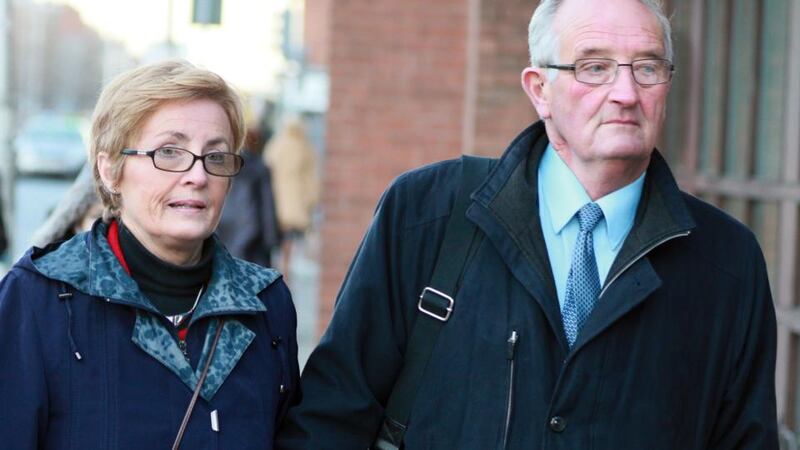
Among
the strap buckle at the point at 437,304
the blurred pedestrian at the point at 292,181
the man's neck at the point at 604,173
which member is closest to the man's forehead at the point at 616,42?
the man's neck at the point at 604,173

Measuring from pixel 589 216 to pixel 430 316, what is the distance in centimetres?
43

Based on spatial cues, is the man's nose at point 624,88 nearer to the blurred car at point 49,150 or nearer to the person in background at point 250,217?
the person in background at point 250,217

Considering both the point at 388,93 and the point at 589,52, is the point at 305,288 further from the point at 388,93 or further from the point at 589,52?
the point at 589,52

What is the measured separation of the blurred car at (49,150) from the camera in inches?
1586

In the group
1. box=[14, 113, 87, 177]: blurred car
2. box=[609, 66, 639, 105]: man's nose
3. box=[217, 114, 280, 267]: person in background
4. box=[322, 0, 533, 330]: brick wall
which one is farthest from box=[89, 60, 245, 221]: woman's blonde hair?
box=[14, 113, 87, 177]: blurred car

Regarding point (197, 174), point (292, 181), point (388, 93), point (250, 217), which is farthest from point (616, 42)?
point (292, 181)

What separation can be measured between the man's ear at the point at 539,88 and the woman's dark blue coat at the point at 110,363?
0.82 metres

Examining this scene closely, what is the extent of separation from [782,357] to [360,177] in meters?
4.57

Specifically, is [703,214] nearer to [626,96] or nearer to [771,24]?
[626,96]

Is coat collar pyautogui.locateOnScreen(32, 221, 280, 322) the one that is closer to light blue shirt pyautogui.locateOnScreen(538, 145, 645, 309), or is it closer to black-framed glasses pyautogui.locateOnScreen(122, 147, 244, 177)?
black-framed glasses pyautogui.locateOnScreen(122, 147, 244, 177)

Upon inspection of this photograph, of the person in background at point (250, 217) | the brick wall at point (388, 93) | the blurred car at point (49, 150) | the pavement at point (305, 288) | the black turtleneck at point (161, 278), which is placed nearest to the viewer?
the black turtleneck at point (161, 278)

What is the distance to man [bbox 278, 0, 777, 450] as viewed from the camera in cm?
308

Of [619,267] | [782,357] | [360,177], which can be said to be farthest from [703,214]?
[360,177]

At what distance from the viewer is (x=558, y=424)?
3043 mm
